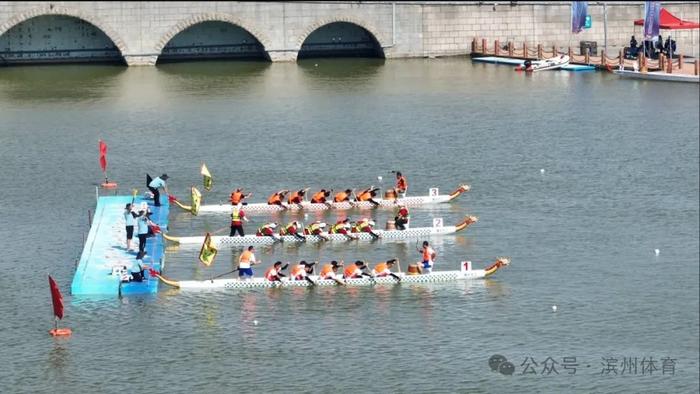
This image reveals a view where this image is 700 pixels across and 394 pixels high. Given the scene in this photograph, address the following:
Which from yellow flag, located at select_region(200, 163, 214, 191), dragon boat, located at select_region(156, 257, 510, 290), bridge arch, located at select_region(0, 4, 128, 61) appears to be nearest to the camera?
dragon boat, located at select_region(156, 257, 510, 290)

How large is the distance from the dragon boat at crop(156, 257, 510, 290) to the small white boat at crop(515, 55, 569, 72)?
174 feet

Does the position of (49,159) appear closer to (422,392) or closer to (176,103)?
(176,103)

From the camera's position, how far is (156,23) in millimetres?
113188

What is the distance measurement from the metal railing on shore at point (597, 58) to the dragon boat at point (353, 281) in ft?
173

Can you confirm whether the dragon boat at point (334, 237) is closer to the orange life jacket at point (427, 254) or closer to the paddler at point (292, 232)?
the paddler at point (292, 232)

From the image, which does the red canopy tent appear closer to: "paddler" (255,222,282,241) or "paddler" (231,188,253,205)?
"paddler" (231,188,253,205)

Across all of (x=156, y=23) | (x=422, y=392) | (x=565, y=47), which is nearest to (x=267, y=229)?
(x=422, y=392)

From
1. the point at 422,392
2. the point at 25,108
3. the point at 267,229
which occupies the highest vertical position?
the point at 25,108

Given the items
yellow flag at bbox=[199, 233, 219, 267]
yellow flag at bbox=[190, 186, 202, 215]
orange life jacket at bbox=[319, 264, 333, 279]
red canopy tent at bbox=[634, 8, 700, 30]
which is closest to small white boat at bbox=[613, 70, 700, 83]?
red canopy tent at bbox=[634, 8, 700, 30]

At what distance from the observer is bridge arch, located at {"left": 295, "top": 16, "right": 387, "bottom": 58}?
379 ft

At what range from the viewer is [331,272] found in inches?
2378

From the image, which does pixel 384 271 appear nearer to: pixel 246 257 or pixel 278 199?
pixel 246 257

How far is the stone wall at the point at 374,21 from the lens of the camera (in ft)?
369

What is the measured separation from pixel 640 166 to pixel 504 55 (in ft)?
128
